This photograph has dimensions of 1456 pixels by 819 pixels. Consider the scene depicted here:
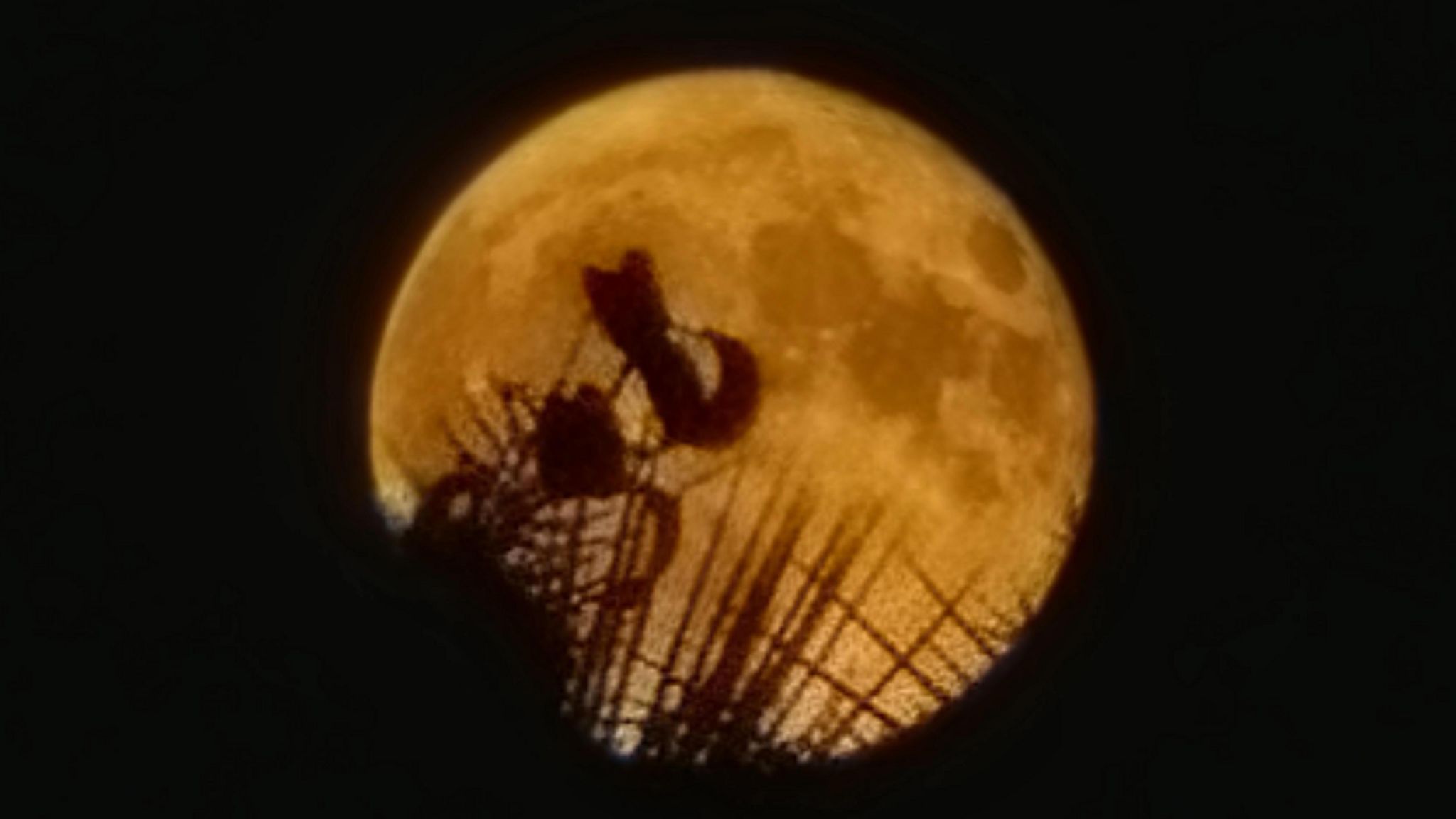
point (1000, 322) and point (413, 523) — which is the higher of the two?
point (413, 523)

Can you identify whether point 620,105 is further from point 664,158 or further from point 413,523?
point 413,523

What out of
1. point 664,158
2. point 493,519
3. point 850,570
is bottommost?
point 850,570

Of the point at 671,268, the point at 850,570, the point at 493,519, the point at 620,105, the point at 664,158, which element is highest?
the point at 620,105

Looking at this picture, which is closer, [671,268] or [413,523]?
[671,268]

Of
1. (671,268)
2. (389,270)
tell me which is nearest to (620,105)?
(671,268)

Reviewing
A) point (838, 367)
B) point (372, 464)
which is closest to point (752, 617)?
point (838, 367)

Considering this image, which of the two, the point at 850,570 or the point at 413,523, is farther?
the point at 413,523

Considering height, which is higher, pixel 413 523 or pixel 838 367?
pixel 413 523

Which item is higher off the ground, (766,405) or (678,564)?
(766,405)

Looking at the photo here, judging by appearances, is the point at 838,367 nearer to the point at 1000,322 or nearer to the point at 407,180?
the point at 1000,322
